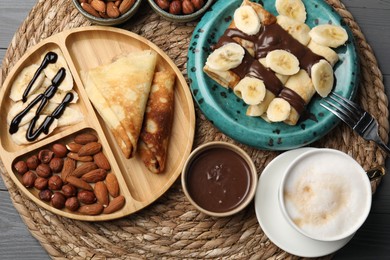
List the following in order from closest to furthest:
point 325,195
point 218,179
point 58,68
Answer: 1. point 325,195
2. point 218,179
3. point 58,68

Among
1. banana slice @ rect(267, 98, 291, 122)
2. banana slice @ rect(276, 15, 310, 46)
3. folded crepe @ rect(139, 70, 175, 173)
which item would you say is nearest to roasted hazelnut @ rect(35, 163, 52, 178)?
folded crepe @ rect(139, 70, 175, 173)

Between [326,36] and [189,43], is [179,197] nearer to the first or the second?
[189,43]

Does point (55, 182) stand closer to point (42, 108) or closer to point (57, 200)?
point (57, 200)

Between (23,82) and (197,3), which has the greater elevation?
(197,3)

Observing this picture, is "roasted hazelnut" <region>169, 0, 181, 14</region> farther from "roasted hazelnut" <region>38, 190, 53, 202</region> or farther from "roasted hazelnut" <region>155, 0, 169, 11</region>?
"roasted hazelnut" <region>38, 190, 53, 202</region>

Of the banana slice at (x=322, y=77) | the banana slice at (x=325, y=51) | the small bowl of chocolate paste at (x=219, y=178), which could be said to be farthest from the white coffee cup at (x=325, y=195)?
the banana slice at (x=325, y=51)

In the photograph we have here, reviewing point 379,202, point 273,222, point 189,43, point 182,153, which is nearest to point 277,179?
point 273,222

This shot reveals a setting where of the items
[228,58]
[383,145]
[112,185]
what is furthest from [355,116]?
[112,185]
